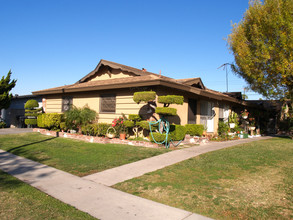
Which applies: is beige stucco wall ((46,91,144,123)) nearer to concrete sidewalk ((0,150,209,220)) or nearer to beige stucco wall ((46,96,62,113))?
beige stucco wall ((46,96,62,113))

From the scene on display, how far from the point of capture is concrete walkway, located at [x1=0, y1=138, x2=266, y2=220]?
4.16 metres

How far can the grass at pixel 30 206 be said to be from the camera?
3.96 m

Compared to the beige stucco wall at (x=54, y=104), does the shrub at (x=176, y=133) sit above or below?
below

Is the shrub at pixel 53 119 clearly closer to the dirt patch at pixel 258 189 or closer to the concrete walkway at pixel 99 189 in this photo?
the concrete walkway at pixel 99 189

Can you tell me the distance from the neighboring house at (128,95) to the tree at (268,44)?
2.41m

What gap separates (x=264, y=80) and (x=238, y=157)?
29.9 feet

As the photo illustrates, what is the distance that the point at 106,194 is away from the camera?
5105mm

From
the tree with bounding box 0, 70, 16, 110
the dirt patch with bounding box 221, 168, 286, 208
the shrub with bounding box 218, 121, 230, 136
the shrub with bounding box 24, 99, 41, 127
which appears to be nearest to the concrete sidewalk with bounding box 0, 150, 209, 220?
the dirt patch with bounding box 221, 168, 286, 208

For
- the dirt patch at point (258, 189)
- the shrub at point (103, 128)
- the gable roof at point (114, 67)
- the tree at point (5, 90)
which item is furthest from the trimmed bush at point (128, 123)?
the tree at point (5, 90)

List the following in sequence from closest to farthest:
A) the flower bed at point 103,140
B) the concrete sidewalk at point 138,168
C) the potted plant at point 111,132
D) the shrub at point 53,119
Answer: the concrete sidewalk at point 138,168 < the flower bed at point 103,140 < the potted plant at point 111,132 < the shrub at point 53,119

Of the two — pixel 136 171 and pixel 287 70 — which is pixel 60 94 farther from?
pixel 287 70

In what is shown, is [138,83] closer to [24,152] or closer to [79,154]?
[79,154]

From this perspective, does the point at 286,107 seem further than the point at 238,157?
Yes

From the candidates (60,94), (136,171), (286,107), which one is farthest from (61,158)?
(286,107)
